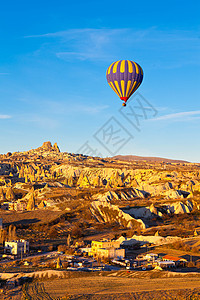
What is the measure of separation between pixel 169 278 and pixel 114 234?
77.5ft

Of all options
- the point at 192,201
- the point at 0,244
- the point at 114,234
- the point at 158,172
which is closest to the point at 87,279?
the point at 0,244

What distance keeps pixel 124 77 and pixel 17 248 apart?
20322 millimetres

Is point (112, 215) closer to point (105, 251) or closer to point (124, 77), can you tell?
point (105, 251)

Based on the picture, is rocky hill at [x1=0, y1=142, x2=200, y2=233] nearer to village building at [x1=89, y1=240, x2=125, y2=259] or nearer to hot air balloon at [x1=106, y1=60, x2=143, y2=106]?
village building at [x1=89, y1=240, x2=125, y2=259]

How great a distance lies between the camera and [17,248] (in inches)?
1604

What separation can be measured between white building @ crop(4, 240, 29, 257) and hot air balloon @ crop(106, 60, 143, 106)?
17651mm

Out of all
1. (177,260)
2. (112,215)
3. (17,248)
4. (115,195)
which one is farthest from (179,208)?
(17,248)

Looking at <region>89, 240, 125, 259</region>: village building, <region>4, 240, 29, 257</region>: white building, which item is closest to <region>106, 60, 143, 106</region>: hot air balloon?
<region>89, 240, 125, 259</region>: village building

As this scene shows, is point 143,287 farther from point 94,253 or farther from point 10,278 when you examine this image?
point 94,253

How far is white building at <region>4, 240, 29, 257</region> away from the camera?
40.6 metres

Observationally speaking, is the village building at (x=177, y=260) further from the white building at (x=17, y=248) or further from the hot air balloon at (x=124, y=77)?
the hot air balloon at (x=124, y=77)

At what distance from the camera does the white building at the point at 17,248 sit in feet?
→ 133

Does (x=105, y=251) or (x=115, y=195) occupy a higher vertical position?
(x=115, y=195)

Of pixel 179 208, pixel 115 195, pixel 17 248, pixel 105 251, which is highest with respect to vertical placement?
pixel 115 195
